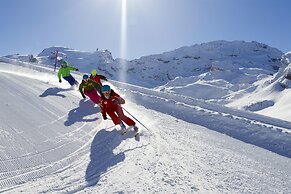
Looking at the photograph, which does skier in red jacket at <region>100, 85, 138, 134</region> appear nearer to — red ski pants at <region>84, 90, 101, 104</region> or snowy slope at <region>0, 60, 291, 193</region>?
snowy slope at <region>0, 60, 291, 193</region>

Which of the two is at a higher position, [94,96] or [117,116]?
[94,96]

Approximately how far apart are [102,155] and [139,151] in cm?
72

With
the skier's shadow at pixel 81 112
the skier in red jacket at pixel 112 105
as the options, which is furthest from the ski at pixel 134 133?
the skier's shadow at pixel 81 112

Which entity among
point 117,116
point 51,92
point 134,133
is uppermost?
point 51,92

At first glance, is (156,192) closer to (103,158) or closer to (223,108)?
(103,158)

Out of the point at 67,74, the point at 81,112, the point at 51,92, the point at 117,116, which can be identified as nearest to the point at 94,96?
the point at 81,112

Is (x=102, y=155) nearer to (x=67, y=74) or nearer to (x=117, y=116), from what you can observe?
(x=117, y=116)

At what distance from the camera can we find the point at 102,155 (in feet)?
21.3

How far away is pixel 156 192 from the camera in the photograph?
16.0ft

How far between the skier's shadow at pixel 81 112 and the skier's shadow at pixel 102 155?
1.15 metres

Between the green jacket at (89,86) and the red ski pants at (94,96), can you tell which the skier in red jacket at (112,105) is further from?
the green jacket at (89,86)

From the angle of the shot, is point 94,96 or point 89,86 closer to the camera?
point 94,96

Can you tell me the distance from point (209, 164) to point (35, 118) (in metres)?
4.59

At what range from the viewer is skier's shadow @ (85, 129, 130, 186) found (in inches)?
216
